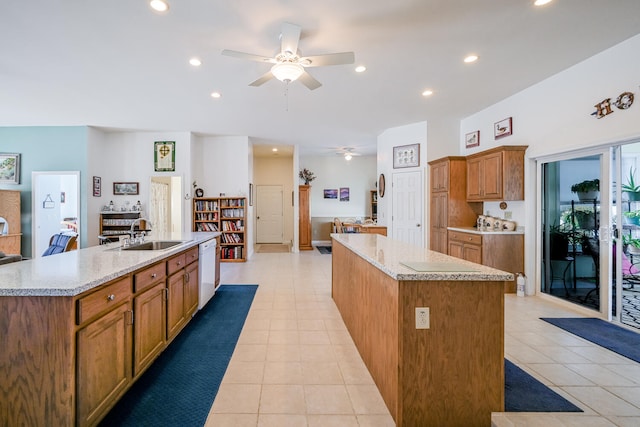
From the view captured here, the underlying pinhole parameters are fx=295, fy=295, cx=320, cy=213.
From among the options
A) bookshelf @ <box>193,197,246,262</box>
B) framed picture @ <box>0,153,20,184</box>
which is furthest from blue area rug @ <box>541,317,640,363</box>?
framed picture @ <box>0,153,20,184</box>

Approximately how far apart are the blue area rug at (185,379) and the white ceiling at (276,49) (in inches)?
116

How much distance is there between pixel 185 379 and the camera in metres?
2.14

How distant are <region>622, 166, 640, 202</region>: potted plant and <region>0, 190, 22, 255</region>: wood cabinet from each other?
32.1ft

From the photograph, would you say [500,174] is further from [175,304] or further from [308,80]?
[175,304]

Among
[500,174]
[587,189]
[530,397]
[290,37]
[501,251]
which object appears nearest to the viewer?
[530,397]

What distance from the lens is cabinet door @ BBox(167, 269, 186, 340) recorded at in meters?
2.56

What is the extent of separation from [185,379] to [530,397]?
7.80ft

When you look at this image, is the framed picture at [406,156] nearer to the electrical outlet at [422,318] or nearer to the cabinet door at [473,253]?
the cabinet door at [473,253]

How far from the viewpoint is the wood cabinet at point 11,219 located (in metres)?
5.74

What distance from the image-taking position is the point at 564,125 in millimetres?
3697

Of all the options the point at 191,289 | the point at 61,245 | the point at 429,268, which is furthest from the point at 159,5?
the point at 61,245

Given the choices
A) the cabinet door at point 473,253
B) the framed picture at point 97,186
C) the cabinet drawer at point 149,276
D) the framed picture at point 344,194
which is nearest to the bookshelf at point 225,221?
the framed picture at point 97,186

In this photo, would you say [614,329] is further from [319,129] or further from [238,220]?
[238,220]

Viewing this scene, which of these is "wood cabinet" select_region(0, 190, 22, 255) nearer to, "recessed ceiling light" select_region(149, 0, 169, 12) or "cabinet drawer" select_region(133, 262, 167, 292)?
"cabinet drawer" select_region(133, 262, 167, 292)
